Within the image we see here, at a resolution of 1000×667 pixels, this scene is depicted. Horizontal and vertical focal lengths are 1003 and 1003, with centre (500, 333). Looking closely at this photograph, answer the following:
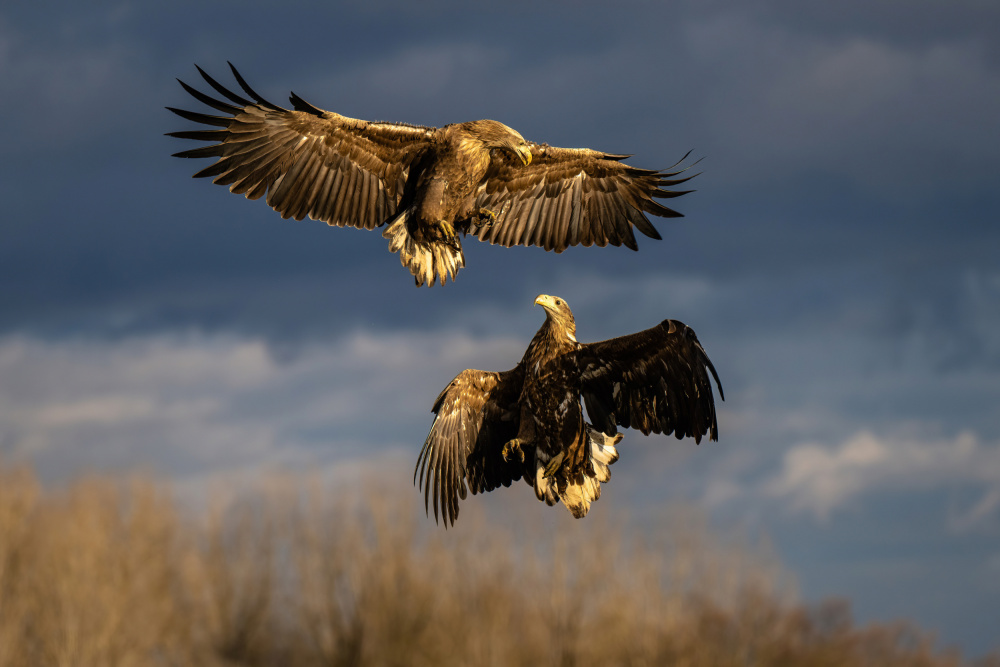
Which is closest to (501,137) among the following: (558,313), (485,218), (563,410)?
(485,218)

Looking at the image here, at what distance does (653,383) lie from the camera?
25.7 ft

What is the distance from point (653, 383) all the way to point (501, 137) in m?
2.38

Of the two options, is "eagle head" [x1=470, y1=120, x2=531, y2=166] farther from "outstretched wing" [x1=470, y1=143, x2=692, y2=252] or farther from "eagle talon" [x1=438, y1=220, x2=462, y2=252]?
"eagle talon" [x1=438, y1=220, x2=462, y2=252]

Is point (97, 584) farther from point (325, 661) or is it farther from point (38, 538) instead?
point (325, 661)

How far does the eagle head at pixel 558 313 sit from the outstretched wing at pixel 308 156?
1.74m

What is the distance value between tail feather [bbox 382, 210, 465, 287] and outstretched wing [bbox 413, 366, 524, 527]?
1.12 m

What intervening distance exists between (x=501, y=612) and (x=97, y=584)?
1138 cm

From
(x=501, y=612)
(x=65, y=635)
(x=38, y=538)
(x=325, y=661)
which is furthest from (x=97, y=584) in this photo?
(x=501, y=612)

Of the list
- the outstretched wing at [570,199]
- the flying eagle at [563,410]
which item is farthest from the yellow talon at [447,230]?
the outstretched wing at [570,199]

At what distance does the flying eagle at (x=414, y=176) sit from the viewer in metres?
7.96

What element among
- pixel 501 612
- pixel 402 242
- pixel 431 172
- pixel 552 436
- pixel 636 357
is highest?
pixel 431 172

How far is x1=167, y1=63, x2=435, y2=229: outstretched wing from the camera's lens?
8.25 m

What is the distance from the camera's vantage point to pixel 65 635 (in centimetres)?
2658

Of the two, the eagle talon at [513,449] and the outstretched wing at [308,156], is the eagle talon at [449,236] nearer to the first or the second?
the outstretched wing at [308,156]
